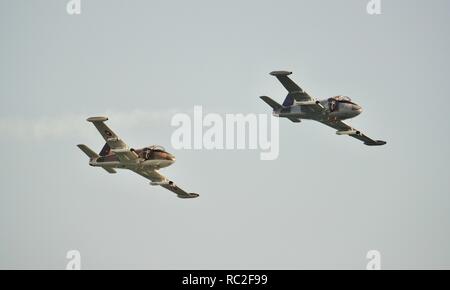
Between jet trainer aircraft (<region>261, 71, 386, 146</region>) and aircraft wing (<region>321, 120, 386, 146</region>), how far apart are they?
105 centimetres

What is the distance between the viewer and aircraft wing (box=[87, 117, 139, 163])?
17425 centimetres

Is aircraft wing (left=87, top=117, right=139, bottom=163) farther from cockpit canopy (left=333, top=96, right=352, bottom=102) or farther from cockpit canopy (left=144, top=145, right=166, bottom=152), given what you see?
cockpit canopy (left=333, top=96, right=352, bottom=102)

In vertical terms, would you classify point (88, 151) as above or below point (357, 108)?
below

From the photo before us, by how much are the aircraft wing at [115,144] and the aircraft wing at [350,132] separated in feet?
89.2

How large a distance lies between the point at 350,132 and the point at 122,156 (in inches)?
1278

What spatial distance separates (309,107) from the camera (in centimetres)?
18412

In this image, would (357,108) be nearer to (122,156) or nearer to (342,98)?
(342,98)

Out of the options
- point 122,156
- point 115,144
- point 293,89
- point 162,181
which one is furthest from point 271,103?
point 115,144
